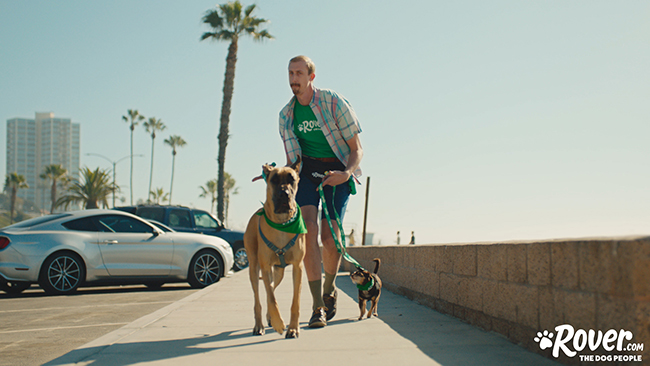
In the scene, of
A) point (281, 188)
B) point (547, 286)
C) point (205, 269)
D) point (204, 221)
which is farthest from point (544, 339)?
point (204, 221)

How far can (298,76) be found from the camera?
4.87m

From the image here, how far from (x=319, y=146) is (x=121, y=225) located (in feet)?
23.0

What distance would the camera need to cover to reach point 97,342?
403 centimetres

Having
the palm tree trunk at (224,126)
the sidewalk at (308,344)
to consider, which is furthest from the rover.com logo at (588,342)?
the palm tree trunk at (224,126)

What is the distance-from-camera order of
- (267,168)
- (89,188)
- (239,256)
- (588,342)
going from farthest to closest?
(89,188)
(239,256)
(267,168)
(588,342)

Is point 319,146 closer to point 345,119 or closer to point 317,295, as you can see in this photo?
point 345,119

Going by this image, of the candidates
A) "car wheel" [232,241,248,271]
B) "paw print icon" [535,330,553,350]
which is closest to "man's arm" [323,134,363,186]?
"paw print icon" [535,330,553,350]

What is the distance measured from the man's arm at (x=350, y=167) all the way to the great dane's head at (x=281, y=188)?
629 mm

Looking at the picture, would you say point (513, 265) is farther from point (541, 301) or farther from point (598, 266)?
point (598, 266)

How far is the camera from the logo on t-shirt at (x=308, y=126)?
16.5 ft

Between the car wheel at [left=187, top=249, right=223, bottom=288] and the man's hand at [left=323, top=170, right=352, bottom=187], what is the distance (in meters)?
7.21

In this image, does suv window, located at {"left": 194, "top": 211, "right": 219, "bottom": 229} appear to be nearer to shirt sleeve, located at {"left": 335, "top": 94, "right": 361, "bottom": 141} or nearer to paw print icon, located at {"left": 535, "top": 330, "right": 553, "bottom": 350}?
shirt sleeve, located at {"left": 335, "top": 94, "right": 361, "bottom": 141}

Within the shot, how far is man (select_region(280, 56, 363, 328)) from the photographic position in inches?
193

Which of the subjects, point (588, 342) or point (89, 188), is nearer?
point (588, 342)
